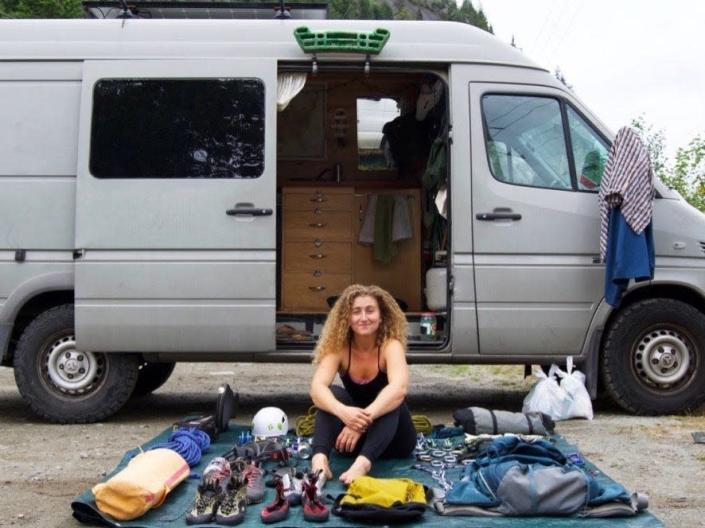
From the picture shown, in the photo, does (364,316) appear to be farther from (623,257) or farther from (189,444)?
(623,257)

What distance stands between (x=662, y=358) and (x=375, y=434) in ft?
10.3

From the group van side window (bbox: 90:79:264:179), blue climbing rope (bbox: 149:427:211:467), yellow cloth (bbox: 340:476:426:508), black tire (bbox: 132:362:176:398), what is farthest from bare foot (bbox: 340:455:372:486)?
black tire (bbox: 132:362:176:398)

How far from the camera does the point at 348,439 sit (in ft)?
17.8

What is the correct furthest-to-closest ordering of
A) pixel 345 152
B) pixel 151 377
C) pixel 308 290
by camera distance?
pixel 345 152, pixel 308 290, pixel 151 377

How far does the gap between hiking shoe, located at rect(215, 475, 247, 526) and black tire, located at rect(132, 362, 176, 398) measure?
403cm

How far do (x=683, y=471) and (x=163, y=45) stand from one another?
471cm

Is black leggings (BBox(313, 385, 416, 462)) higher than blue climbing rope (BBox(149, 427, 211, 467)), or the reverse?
black leggings (BBox(313, 385, 416, 462))

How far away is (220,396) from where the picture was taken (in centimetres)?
672

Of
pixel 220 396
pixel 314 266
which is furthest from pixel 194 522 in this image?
pixel 314 266

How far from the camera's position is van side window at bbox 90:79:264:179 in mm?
7426

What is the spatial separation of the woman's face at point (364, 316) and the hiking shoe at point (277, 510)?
120cm

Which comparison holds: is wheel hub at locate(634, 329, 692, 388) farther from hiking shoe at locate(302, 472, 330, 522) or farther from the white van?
hiking shoe at locate(302, 472, 330, 522)

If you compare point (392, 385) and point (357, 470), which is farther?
point (392, 385)

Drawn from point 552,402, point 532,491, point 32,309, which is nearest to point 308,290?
point 32,309
